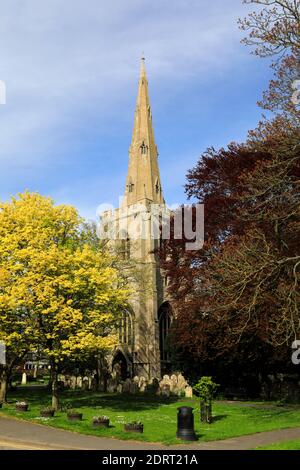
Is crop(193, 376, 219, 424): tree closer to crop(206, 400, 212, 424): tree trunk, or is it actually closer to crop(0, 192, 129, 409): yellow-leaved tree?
crop(206, 400, 212, 424): tree trunk

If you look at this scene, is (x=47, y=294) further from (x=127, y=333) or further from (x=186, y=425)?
(x=127, y=333)

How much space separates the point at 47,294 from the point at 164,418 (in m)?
6.97

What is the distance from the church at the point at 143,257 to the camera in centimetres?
5281

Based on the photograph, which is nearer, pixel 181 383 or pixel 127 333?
pixel 181 383

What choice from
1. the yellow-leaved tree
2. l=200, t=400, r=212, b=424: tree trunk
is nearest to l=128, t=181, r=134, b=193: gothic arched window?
the yellow-leaved tree

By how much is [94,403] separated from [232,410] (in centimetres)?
746

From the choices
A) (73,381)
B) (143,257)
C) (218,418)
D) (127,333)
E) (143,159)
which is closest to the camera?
(218,418)

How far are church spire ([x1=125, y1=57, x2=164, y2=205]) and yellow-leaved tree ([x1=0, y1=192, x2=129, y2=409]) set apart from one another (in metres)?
37.8

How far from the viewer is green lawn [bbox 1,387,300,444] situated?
1530 centimetres

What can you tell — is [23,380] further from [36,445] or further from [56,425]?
[36,445]

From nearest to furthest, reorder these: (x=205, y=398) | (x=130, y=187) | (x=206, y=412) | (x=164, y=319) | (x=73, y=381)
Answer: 1. (x=205, y=398)
2. (x=206, y=412)
3. (x=73, y=381)
4. (x=164, y=319)
5. (x=130, y=187)

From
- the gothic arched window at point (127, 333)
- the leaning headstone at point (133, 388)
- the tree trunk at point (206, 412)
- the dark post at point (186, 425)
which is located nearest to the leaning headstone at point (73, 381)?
the leaning headstone at point (133, 388)

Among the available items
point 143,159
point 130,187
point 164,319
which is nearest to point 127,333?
point 164,319

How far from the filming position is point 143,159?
63938mm
